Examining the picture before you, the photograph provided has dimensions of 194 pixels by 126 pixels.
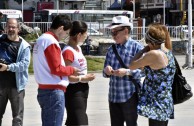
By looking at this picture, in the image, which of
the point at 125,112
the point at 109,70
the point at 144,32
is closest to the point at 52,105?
the point at 109,70

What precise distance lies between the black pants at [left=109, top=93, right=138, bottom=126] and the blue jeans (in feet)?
2.83

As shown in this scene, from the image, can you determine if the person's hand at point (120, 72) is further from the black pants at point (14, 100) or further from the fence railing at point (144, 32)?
the fence railing at point (144, 32)

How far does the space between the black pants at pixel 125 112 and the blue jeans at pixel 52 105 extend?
86cm

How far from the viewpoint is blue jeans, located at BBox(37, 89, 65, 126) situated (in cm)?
626

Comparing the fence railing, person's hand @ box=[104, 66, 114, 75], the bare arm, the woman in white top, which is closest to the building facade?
the fence railing

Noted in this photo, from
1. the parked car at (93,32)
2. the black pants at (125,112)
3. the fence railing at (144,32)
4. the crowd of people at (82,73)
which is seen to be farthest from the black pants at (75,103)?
the parked car at (93,32)

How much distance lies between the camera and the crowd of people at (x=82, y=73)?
20.4 ft

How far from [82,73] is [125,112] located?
70 cm

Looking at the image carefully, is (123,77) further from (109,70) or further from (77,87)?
(77,87)

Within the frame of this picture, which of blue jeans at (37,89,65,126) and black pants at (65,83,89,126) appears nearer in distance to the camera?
blue jeans at (37,89,65,126)

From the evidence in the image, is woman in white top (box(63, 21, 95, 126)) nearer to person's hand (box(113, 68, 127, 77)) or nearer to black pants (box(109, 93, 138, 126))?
black pants (box(109, 93, 138, 126))

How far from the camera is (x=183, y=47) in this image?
1544 inches

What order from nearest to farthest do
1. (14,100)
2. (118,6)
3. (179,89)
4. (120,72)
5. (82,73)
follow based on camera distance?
(179,89), (120,72), (82,73), (14,100), (118,6)

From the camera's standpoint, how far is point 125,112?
22.5 ft
